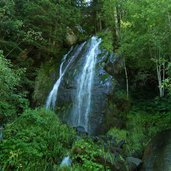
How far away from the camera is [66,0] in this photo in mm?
16578

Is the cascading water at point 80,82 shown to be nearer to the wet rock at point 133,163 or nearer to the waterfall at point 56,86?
the waterfall at point 56,86

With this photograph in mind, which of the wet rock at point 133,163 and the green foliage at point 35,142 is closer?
the green foliage at point 35,142

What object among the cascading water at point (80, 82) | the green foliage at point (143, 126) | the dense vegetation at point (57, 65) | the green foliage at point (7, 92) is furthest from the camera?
the cascading water at point (80, 82)

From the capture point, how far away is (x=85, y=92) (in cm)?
1339

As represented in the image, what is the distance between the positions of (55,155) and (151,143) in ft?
10.9

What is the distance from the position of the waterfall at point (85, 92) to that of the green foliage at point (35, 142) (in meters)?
2.85

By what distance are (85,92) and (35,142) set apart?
5.71 m

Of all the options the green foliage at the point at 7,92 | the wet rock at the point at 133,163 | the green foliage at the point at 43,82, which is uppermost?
the green foliage at the point at 43,82

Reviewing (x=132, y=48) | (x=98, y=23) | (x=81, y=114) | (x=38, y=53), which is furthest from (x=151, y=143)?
(x=98, y=23)

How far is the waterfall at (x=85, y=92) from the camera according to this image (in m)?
12.6

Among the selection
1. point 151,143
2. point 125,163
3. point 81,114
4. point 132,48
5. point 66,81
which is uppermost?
point 132,48

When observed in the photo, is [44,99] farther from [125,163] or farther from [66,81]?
[125,163]

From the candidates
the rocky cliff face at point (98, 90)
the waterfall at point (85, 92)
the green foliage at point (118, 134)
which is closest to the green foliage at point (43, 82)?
the rocky cliff face at point (98, 90)

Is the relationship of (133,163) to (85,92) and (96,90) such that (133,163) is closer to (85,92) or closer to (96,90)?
(96,90)
